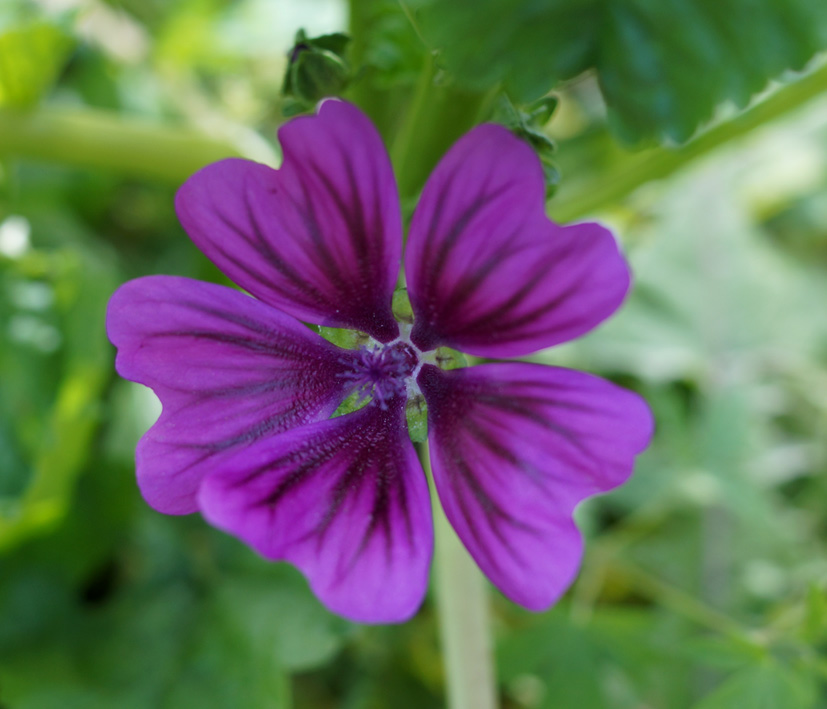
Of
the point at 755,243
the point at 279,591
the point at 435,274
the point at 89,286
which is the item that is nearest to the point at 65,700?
the point at 279,591

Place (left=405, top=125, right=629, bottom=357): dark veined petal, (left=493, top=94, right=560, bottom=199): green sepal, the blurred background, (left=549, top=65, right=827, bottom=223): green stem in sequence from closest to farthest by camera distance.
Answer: (left=405, top=125, right=629, bottom=357): dark veined petal < (left=493, top=94, right=560, bottom=199): green sepal < the blurred background < (left=549, top=65, right=827, bottom=223): green stem

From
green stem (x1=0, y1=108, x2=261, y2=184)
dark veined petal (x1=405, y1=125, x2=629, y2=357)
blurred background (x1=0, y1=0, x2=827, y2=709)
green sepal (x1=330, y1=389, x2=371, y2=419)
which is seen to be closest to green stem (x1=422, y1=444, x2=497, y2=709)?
blurred background (x1=0, y1=0, x2=827, y2=709)

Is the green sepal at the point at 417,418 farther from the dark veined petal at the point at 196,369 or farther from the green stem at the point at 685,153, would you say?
the green stem at the point at 685,153

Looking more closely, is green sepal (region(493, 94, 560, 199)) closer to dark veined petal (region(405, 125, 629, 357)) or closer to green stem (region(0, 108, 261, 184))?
dark veined petal (region(405, 125, 629, 357))

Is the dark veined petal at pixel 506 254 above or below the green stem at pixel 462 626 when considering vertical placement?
above

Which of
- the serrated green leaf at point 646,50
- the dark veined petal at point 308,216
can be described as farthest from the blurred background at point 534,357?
the dark veined petal at point 308,216
